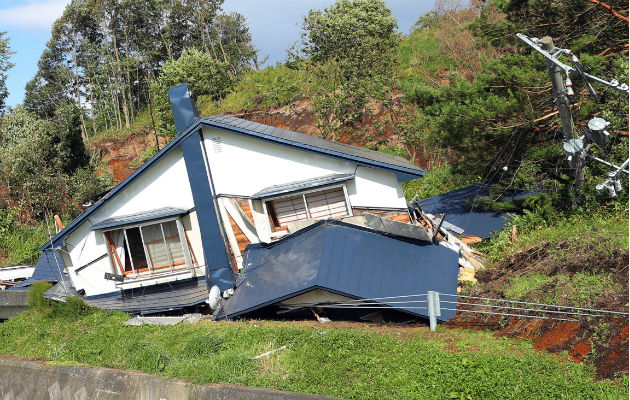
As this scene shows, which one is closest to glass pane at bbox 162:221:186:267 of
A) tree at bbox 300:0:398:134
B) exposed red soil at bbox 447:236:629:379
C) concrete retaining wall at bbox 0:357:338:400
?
concrete retaining wall at bbox 0:357:338:400

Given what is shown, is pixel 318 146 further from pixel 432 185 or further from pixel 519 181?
pixel 432 185

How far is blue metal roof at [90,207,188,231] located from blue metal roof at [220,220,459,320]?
2470mm

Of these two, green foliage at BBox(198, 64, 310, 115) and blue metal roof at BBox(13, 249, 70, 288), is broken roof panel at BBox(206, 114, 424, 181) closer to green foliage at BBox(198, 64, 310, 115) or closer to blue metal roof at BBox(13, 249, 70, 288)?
blue metal roof at BBox(13, 249, 70, 288)

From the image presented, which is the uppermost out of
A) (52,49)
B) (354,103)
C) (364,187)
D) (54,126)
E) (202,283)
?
(52,49)

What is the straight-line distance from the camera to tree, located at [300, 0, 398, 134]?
2967 centimetres

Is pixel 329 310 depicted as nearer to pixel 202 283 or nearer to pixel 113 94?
pixel 202 283

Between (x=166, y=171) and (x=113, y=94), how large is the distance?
3284 cm

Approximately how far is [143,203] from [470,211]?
374 inches

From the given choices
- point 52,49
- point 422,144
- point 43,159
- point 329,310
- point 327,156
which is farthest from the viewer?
point 52,49

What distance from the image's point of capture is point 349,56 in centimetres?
3108

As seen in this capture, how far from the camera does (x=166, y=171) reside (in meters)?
16.7

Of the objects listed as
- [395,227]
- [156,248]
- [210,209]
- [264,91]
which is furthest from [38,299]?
[264,91]

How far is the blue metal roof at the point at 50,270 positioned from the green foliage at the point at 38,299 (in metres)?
0.71

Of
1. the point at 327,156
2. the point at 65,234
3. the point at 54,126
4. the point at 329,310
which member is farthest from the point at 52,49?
the point at 329,310
